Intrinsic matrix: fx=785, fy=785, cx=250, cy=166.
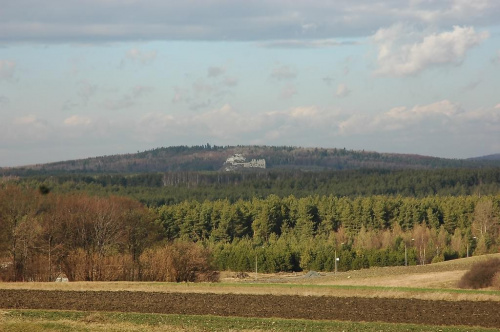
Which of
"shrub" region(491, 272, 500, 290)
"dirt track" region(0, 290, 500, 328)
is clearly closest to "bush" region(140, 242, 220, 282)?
"dirt track" region(0, 290, 500, 328)

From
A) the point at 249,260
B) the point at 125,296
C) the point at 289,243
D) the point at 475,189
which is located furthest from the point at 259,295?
the point at 475,189

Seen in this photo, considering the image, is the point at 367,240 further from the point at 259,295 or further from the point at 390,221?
the point at 259,295

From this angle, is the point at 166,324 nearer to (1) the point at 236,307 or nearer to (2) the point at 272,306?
(1) the point at 236,307

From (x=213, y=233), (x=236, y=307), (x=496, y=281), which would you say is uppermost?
(x=236, y=307)

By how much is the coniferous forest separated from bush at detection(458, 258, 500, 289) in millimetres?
21655

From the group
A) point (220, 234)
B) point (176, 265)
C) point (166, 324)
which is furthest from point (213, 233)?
point (166, 324)

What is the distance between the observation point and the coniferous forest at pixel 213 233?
68000 millimetres

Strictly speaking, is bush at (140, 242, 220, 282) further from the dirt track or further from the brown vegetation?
the dirt track

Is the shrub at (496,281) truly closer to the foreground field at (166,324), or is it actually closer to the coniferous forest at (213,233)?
the coniferous forest at (213,233)

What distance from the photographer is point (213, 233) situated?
133m

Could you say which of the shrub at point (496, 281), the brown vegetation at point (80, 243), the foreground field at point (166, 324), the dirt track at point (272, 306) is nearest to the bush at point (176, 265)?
the brown vegetation at point (80, 243)

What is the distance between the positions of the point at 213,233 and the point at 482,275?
250 feet

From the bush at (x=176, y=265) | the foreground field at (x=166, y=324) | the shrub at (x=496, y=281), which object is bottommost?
the shrub at (x=496, y=281)

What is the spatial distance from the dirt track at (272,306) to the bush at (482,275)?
18.5 meters
